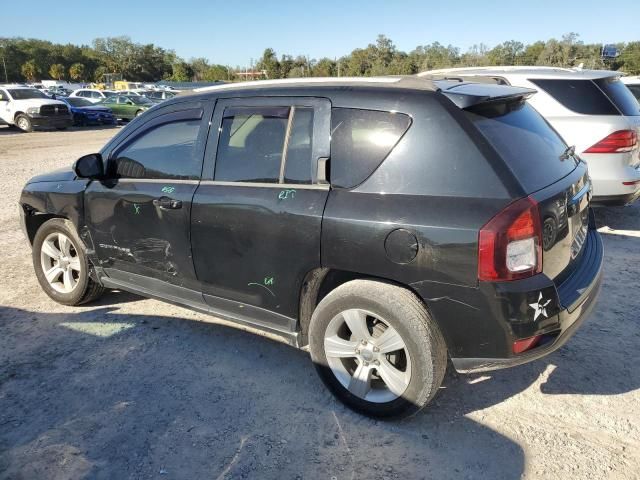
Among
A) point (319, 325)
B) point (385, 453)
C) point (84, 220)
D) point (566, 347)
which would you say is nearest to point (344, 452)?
point (385, 453)

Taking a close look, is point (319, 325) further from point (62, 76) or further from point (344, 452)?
point (62, 76)

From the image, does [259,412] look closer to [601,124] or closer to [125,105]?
[601,124]

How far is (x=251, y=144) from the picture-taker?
3174 mm

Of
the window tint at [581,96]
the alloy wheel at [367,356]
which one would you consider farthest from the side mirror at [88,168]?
the window tint at [581,96]

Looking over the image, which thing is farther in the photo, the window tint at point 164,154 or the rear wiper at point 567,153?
the window tint at point 164,154

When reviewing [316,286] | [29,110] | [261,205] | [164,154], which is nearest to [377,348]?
[316,286]

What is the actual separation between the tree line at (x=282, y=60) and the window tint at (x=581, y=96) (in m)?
68.5

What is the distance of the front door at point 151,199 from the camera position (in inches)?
134

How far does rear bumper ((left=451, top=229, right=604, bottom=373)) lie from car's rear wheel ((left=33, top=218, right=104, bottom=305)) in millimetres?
3170

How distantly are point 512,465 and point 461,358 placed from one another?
1.89 ft

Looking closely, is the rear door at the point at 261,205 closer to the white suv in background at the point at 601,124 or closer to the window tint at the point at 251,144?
the window tint at the point at 251,144

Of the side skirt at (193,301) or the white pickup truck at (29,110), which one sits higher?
the white pickup truck at (29,110)

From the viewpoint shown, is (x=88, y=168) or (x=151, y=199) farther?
(x=88, y=168)

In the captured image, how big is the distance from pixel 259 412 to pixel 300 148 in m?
1.58
